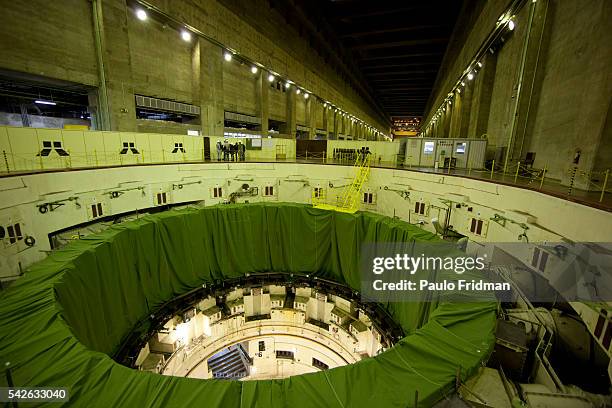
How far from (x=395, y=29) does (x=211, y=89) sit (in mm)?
20282

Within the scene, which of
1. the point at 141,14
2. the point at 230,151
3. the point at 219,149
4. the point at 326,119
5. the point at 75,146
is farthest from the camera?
the point at 326,119

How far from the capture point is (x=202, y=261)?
36.7ft

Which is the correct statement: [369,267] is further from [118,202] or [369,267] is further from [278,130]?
[278,130]

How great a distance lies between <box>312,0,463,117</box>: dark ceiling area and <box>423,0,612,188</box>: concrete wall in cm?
1075

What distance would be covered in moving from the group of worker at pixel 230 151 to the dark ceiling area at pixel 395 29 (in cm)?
1803

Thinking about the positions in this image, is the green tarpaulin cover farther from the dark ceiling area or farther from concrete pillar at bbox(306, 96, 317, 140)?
the dark ceiling area

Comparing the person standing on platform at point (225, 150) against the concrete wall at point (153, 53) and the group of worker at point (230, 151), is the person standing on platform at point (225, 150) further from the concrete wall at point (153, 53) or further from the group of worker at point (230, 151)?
the concrete wall at point (153, 53)

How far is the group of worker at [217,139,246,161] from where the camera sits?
1744 cm

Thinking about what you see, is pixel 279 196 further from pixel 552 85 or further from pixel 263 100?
pixel 552 85

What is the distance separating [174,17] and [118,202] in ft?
38.6
